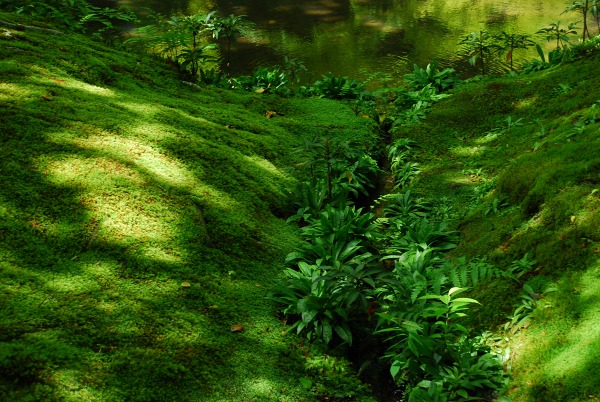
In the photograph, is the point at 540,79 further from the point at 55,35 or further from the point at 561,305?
the point at 55,35

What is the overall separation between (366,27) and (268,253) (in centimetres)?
A: 1143

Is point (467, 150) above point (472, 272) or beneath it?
beneath

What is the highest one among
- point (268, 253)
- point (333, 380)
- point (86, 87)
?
point (86, 87)

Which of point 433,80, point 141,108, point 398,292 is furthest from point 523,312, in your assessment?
point 433,80

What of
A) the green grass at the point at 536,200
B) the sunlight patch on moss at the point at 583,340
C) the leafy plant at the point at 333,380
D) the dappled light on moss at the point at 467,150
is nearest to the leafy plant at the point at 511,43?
the green grass at the point at 536,200

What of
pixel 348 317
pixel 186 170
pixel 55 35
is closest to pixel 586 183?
pixel 348 317

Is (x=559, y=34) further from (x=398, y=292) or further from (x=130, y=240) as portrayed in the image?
(x=130, y=240)

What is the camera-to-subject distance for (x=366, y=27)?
14742 mm

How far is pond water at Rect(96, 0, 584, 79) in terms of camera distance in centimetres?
1209

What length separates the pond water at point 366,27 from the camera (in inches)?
476

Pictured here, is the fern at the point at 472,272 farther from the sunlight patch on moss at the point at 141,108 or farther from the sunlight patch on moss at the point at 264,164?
the sunlight patch on moss at the point at 141,108

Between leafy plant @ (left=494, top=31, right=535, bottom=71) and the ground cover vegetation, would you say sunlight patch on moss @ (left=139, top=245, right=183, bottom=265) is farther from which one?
leafy plant @ (left=494, top=31, right=535, bottom=71)

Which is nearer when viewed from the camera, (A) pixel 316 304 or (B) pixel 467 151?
(A) pixel 316 304

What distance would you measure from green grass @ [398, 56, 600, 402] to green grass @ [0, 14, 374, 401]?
1473 millimetres
